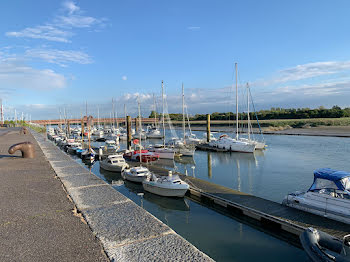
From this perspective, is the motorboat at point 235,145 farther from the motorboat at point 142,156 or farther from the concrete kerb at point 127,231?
the concrete kerb at point 127,231

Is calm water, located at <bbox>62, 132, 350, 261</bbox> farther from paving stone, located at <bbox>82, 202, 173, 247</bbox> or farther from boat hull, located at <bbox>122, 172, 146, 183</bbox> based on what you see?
paving stone, located at <bbox>82, 202, 173, 247</bbox>

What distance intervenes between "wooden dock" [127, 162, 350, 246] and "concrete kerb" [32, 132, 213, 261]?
8.59 meters

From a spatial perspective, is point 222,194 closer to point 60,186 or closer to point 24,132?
point 60,186

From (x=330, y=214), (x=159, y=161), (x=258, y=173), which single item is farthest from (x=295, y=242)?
(x=159, y=161)

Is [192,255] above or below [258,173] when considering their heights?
above

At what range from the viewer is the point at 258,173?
28906 mm

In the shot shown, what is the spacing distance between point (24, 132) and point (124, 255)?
173 feet

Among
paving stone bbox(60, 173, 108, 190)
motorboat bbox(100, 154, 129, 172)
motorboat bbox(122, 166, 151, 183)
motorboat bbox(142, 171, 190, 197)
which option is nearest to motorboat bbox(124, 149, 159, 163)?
motorboat bbox(100, 154, 129, 172)

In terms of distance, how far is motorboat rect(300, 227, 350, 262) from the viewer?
834 centimetres

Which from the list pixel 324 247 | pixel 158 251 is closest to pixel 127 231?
pixel 158 251

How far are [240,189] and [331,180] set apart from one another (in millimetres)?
8342

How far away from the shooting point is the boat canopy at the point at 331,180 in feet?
46.0

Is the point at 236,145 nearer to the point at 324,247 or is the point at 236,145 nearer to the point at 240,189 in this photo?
the point at 240,189

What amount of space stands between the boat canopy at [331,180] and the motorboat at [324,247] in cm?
535
